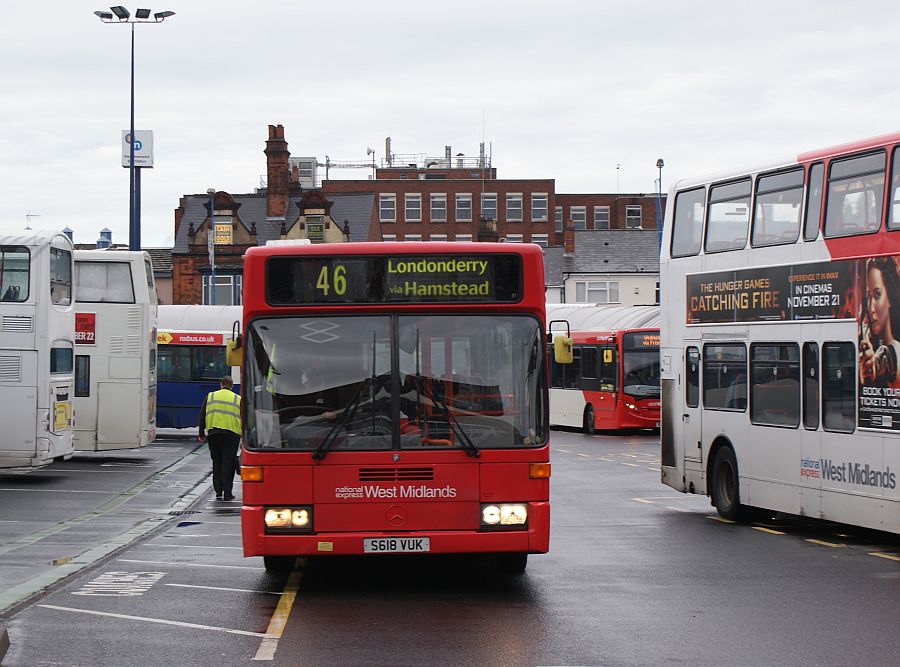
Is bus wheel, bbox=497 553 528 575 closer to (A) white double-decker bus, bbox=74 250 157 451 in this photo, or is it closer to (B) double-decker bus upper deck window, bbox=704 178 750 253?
(B) double-decker bus upper deck window, bbox=704 178 750 253

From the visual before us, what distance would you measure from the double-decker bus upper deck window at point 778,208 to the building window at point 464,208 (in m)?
88.6

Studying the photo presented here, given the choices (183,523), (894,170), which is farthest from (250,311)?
(183,523)

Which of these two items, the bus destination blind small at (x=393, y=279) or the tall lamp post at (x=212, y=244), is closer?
the bus destination blind small at (x=393, y=279)

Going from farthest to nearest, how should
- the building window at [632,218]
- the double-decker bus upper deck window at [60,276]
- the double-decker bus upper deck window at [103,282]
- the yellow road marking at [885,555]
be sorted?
the building window at [632,218] < the double-decker bus upper deck window at [103,282] < the double-decker bus upper deck window at [60,276] < the yellow road marking at [885,555]

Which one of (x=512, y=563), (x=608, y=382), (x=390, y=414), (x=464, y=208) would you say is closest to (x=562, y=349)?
(x=512, y=563)

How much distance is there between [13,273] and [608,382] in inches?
828

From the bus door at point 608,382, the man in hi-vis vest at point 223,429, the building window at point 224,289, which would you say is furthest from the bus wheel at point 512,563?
the building window at point 224,289

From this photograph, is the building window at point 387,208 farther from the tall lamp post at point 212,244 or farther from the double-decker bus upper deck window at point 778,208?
the double-decker bus upper deck window at point 778,208

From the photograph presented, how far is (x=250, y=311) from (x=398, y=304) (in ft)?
3.85

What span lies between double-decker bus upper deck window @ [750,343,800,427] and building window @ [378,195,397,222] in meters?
88.7

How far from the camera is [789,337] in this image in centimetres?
1619

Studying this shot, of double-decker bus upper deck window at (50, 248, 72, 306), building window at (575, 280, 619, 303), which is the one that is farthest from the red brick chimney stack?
double-decker bus upper deck window at (50, 248, 72, 306)

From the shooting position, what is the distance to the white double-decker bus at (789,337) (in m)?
14.4

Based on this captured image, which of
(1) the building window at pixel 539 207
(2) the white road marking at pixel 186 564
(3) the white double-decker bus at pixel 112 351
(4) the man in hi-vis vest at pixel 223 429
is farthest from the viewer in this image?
(1) the building window at pixel 539 207
